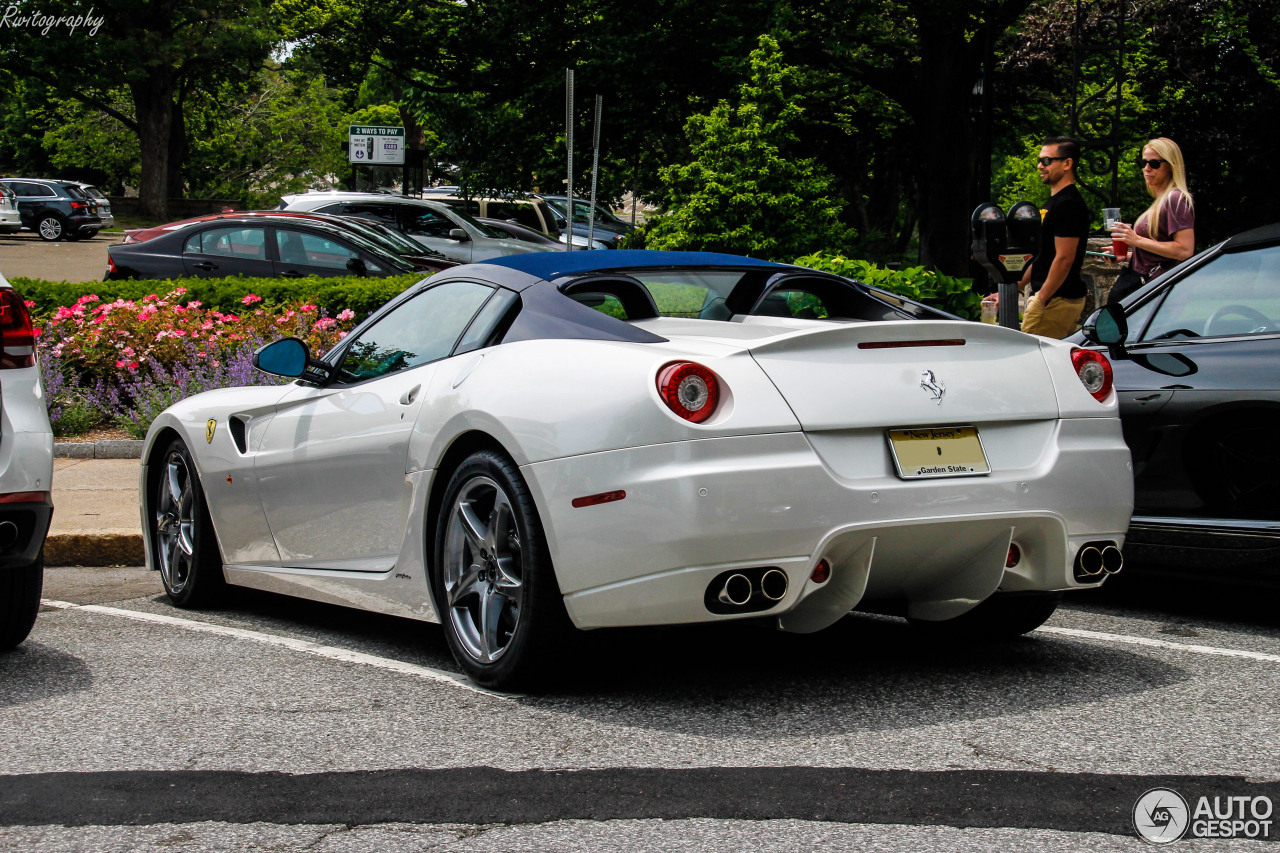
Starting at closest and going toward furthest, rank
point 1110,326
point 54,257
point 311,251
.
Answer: point 1110,326
point 311,251
point 54,257

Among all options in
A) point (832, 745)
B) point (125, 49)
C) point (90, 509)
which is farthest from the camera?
point (125, 49)

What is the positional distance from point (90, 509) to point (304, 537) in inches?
143

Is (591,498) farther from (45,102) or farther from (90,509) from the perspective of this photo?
(45,102)

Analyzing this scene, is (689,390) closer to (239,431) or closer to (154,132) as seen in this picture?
(239,431)

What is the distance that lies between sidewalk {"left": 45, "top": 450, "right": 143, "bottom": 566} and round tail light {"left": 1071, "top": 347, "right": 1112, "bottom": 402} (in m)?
5.05

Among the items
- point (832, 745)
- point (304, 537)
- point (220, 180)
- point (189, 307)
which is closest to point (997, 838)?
point (832, 745)

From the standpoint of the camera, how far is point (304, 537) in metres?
5.76

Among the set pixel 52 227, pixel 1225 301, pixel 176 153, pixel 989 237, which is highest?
pixel 176 153

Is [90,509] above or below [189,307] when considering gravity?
below

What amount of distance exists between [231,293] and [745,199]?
5129 mm

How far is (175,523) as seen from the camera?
6766 mm

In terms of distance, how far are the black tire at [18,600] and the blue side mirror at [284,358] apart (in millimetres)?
1036

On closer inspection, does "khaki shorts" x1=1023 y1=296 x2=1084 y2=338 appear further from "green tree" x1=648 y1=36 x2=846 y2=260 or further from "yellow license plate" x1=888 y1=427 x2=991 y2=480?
"green tree" x1=648 y1=36 x2=846 y2=260

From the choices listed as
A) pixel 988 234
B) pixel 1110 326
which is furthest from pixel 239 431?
pixel 988 234
